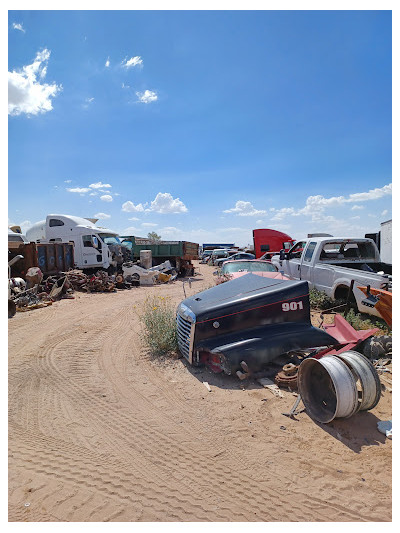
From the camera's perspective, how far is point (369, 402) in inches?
133

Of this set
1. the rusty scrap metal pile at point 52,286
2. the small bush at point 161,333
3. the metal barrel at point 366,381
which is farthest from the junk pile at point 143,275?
the metal barrel at point 366,381

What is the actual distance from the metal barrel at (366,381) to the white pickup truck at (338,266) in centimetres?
320

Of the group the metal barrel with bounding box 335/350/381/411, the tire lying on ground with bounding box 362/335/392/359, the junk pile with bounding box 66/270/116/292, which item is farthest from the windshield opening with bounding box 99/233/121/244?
the metal barrel with bounding box 335/350/381/411

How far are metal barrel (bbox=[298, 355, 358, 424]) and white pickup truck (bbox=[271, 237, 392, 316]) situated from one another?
3.08 meters

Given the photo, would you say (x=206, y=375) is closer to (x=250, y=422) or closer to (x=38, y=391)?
(x=250, y=422)

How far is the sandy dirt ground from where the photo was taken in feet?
7.94

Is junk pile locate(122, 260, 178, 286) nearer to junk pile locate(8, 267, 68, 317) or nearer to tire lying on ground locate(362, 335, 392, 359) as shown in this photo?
junk pile locate(8, 267, 68, 317)

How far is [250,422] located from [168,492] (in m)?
1.25

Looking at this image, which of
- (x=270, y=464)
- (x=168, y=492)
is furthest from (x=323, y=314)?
(x=168, y=492)

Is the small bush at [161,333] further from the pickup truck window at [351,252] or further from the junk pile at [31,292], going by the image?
the junk pile at [31,292]

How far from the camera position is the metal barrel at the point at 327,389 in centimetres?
323

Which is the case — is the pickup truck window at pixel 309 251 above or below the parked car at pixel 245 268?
above

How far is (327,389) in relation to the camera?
150 inches

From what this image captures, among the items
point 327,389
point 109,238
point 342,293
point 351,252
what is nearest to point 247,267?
point 342,293
